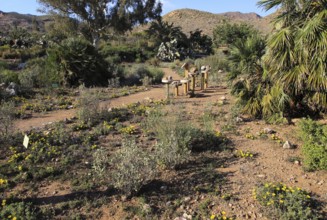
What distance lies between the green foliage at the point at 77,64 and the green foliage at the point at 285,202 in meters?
10.1

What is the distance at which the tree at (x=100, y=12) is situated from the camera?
82.0ft

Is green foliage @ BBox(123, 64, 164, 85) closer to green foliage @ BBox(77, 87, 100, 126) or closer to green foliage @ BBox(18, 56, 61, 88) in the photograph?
green foliage @ BBox(18, 56, 61, 88)

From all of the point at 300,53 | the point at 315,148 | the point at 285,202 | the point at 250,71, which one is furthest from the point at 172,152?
the point at 250,71

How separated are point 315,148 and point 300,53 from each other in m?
2.26

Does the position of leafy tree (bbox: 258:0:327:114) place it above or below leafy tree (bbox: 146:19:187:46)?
below

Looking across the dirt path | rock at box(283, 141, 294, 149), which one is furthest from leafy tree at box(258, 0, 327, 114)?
the dirt path

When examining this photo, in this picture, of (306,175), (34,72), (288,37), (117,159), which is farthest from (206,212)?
(34,72)

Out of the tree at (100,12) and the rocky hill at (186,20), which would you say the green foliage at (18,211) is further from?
the rocky hill at (186,20)

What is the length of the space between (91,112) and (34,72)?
637 cm

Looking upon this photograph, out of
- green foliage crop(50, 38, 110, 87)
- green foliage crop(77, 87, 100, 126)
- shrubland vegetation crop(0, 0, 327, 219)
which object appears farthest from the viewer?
green foliage crop(50, 38, 110, 87)

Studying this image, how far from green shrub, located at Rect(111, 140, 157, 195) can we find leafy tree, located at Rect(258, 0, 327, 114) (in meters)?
3.76

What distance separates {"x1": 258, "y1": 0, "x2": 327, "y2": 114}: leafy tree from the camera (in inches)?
245

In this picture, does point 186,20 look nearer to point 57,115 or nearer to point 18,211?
point 57,115

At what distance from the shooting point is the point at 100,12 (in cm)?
2603
